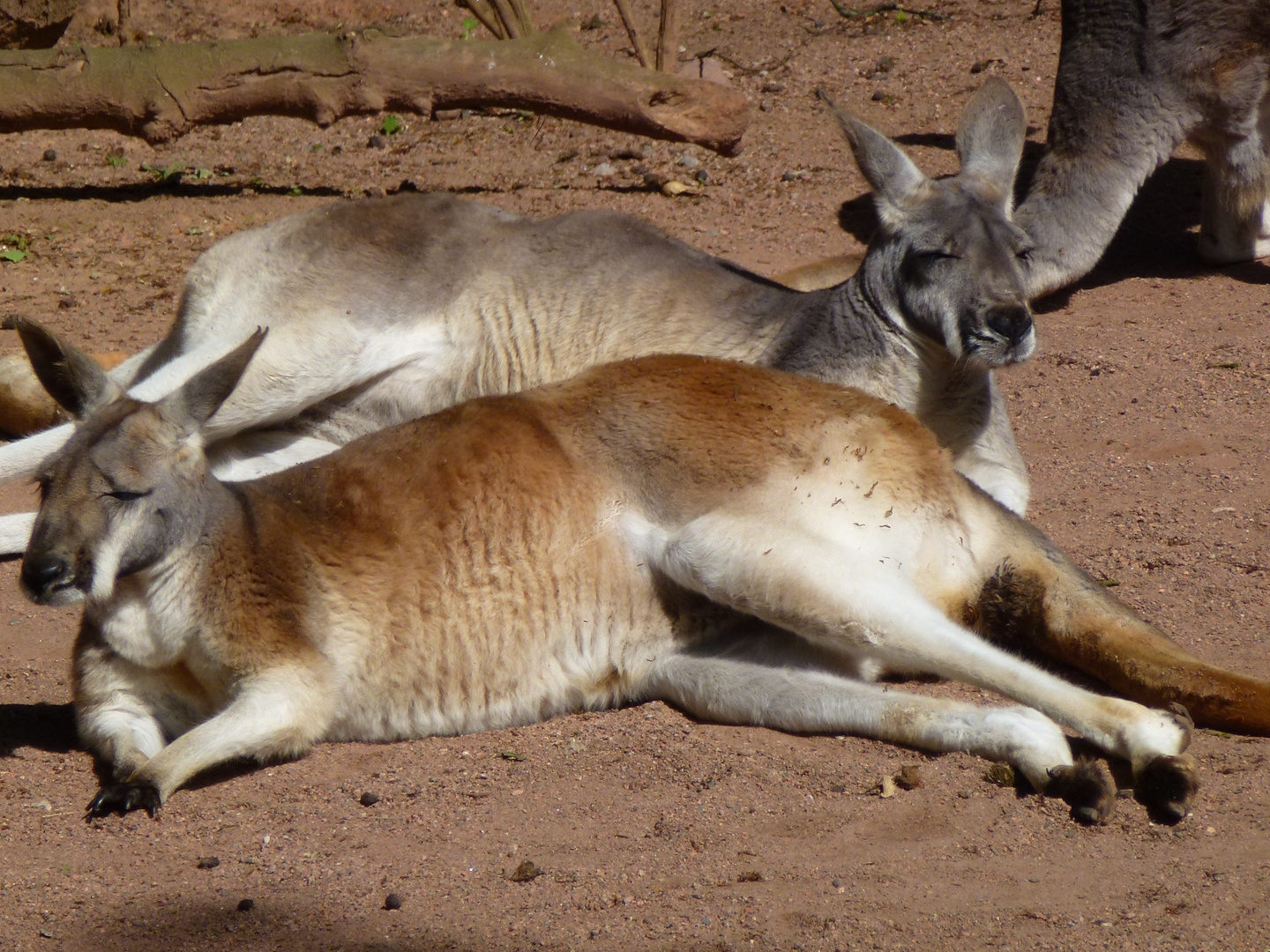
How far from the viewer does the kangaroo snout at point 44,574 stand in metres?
3.15

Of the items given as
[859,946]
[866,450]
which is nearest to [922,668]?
[866,450]

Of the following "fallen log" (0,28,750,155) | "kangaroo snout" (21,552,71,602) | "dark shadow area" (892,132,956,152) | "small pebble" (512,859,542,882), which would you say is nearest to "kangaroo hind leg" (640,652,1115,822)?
"small pebble" (512,859,542,882)

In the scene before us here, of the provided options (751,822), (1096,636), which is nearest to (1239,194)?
(1096,636)

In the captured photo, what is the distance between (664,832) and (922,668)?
0.77 m

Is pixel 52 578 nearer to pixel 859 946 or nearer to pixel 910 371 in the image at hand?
pixel 859 946

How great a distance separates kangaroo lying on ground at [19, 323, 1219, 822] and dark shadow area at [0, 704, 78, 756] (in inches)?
10.7

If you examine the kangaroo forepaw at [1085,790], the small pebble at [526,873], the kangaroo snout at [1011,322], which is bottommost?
the small pebble at [526,873]

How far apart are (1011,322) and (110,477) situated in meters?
2.85

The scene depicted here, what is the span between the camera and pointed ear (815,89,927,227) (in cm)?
512

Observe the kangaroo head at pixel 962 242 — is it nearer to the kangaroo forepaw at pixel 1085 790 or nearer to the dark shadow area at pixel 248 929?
the kangaroo forepaw at pixel 1085 790

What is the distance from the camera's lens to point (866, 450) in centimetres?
375

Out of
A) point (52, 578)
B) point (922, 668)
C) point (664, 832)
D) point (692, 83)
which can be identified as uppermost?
point (692, 83)

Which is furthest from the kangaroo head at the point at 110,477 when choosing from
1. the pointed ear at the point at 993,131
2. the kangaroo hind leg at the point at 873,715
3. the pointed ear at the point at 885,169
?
the pointed ear at the point at 993,131

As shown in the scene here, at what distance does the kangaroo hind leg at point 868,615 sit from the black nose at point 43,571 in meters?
1.46
